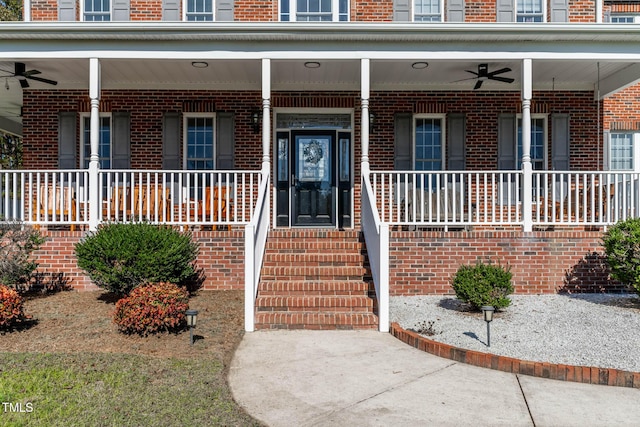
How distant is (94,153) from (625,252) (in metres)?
8.13

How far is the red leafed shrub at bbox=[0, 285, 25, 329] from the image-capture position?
5.42 m

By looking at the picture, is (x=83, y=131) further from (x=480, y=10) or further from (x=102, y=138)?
(x=480, y=10)

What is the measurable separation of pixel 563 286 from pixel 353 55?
5004 millimetres

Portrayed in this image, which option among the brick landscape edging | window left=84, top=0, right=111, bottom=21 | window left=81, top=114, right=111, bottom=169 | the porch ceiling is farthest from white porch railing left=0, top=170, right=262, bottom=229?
the brick landscape edging

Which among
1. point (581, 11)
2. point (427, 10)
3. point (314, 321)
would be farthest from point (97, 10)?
point (581, 11)

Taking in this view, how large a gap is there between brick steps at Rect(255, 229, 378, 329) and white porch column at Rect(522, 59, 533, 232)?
2736 millimetres

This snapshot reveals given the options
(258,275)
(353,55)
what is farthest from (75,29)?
(258,275)

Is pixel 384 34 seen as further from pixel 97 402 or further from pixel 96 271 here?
pixel 97 402

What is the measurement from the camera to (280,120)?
33.5 ft

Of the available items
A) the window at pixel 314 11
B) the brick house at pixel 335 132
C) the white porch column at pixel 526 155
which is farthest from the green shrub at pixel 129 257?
the window at pixel 314 11

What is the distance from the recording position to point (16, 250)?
281 inches

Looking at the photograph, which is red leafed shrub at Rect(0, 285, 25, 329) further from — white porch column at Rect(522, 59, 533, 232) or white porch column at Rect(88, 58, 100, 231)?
→ white porch column at Rect(522, 59, 533, 232)

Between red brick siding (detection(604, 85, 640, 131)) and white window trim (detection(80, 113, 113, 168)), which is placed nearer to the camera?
white window trim (detection(80, 113, 113, 168))

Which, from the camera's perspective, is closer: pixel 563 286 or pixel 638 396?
pixel 638 396
